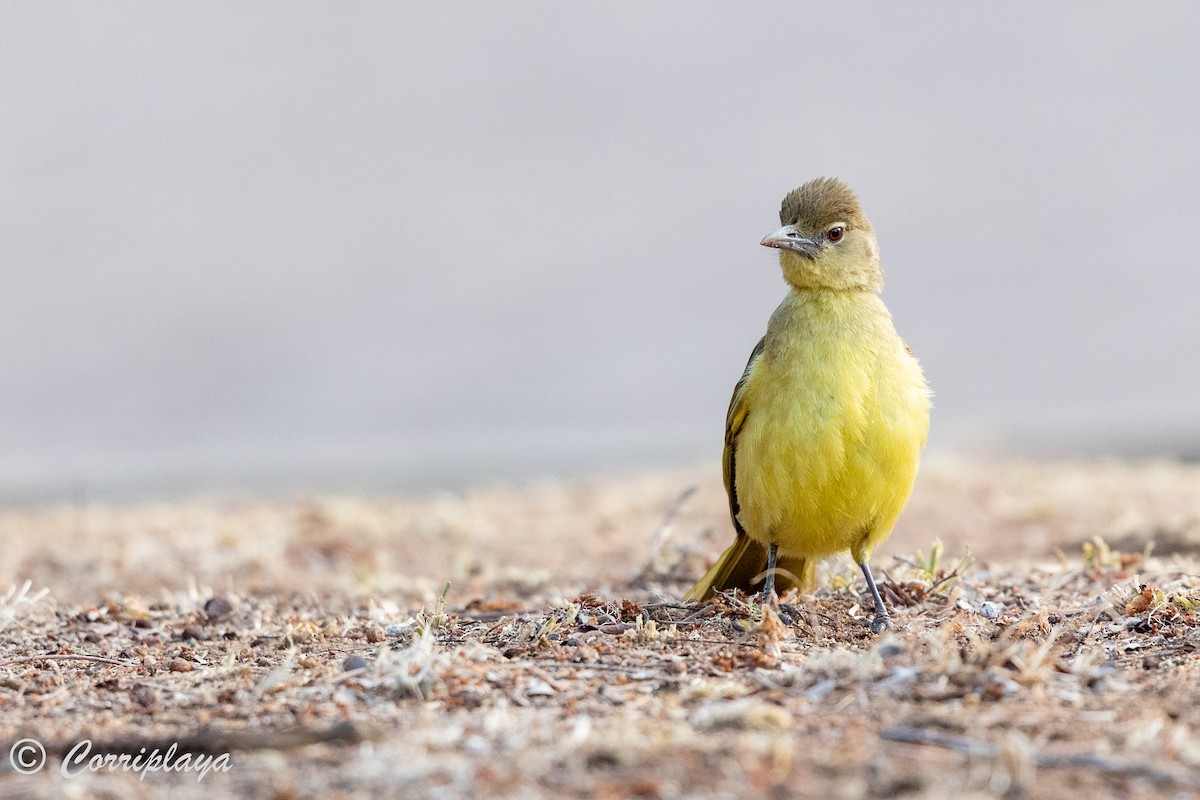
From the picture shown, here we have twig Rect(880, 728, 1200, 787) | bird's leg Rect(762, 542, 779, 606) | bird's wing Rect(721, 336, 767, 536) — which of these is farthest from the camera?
bird's wing Rect(721, 336, 767, 536)

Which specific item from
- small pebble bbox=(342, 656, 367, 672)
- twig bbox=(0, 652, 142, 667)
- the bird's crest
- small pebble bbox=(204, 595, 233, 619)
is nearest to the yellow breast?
the bird's crest

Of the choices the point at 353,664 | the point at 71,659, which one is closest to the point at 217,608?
the point at 71,659

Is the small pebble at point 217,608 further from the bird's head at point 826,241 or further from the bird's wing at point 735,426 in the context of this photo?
the bird's head at point 826,241

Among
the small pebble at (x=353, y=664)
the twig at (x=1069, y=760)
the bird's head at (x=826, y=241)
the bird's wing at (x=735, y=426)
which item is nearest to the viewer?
the twig at (x=1069, y=760)

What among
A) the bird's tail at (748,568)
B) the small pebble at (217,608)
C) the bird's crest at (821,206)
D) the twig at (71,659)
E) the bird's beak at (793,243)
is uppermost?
the bird's crest at (821,206)

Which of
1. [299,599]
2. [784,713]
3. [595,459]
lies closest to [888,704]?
[784,713]

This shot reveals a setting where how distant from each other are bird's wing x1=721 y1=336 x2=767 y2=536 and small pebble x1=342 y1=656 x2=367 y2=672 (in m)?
2.10

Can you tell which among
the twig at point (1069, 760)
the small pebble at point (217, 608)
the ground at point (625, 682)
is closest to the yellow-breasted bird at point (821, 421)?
the ground at point (625, 682)

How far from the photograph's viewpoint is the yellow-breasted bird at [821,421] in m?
5.49

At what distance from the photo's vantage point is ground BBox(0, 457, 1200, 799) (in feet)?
10.9

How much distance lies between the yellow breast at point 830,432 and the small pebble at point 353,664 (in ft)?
6.41

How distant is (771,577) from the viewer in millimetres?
5844

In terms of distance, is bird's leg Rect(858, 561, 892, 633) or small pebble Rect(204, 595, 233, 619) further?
small pebble Rect(204, 595, 233, 619)

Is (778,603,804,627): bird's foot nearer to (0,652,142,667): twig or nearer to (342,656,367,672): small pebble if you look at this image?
(342,656,367,672): small pebble
